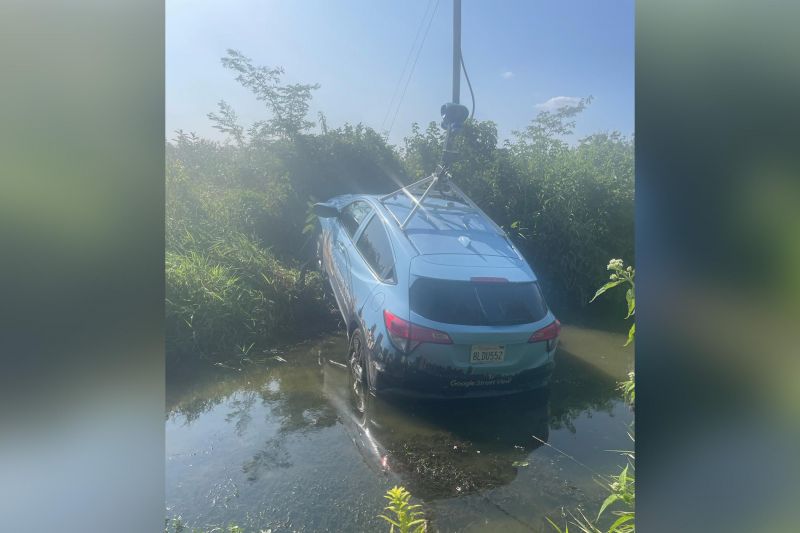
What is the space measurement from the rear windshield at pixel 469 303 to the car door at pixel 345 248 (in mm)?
894

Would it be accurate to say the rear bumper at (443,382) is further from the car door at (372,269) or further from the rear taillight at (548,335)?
the car door at (372,269)

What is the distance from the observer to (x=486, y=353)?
3408 millimetres

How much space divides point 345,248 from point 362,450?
209 centimetres

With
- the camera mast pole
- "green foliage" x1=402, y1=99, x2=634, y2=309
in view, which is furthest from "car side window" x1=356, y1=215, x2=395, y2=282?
"green foliage" x1=402, y1=99, x2=634, y2=309

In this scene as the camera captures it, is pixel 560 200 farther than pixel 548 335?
Yes

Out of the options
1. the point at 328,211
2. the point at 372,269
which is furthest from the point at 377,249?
the point at 328,211

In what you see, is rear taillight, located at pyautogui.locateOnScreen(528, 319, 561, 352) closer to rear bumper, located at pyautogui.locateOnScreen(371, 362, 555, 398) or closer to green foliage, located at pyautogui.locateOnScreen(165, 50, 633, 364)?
rear bumper, located at pyautogui.locateOnScreen(371, 362, 555, 398)

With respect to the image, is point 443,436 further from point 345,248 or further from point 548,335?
point 345,248

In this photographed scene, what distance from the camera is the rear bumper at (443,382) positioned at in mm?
3391

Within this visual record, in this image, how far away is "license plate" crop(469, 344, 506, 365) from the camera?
338 cm

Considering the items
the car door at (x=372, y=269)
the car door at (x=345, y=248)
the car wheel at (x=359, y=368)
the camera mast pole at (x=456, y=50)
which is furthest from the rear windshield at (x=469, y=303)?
the camera mast pole at (x=456, y=50)
